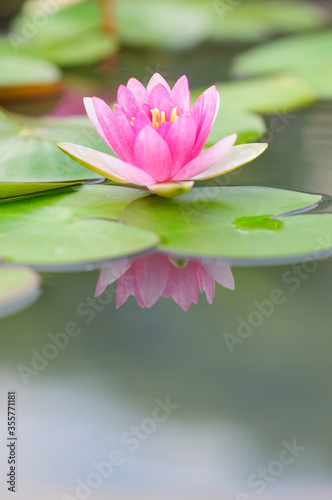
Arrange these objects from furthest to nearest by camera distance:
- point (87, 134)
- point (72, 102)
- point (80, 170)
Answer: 1. point (72, 102)
2. point (87, 134)
3. point (80, 170)

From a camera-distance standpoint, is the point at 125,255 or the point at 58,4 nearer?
the point at 125,255

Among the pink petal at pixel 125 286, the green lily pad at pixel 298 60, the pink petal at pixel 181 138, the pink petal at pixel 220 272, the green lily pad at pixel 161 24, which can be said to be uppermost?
the green lily pad at pixel 161 24

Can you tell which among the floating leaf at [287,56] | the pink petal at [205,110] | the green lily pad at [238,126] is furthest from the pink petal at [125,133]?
the floating leaf at [287,56]

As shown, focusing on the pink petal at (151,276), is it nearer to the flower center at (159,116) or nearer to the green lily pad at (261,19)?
the flower center at (159,116)

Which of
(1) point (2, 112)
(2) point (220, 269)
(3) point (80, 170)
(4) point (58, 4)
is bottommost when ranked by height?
(2) point (220, 269)

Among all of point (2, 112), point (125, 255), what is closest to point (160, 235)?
point (125, 255)

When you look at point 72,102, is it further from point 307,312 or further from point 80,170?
point 307,312

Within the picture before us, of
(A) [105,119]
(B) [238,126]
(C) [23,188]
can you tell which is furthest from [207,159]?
(B) [238,126]
